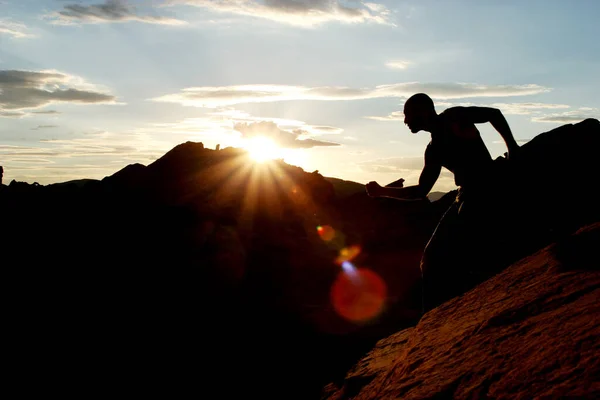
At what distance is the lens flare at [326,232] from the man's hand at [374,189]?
19.7 m

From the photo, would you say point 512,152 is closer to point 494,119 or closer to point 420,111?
point 494,119

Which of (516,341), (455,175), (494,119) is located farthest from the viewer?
(455,175)

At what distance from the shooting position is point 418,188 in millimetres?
5266

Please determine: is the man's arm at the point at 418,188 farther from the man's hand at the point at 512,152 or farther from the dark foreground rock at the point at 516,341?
the dark foreground rock at the point at 516,341

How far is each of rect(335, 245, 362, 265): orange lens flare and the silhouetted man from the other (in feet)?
54.2

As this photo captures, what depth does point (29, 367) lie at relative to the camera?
1287 centimetres

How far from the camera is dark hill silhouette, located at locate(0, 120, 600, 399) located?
8.99 metres

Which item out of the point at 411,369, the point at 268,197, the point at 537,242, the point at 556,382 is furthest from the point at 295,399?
the point at 268,197

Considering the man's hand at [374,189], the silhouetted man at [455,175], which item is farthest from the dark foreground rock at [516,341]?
A: the man's hand at [374,189]

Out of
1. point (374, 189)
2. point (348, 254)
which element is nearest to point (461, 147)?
point (374, 189)

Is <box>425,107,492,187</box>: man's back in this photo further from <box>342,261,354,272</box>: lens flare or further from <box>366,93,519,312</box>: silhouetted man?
<box>342,261,354,272</box>: lens flare

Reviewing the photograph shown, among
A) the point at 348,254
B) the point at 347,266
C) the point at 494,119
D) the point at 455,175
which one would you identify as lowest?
the point at 347,266

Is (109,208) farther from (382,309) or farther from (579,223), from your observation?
(579,223)

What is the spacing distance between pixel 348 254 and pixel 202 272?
867 cm
